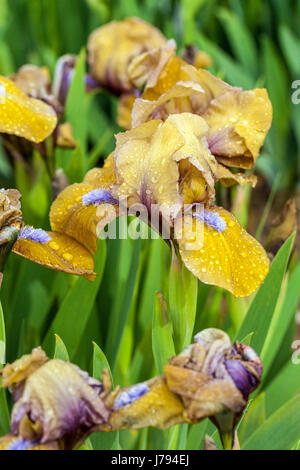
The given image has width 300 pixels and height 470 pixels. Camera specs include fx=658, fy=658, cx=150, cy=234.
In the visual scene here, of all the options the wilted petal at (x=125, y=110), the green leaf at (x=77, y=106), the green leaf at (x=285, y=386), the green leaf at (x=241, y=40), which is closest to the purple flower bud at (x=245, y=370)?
the green leaf at (x=285, y=386)

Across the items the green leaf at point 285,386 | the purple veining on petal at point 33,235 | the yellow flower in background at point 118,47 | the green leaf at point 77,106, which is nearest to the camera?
the purple veining on petal at point 33,235

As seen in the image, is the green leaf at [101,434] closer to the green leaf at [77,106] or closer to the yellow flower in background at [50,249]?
the yellow flower in background at [50,249]

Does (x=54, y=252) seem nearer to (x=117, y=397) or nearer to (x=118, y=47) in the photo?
(x=117, y=397)

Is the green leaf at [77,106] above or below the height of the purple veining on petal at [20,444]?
above

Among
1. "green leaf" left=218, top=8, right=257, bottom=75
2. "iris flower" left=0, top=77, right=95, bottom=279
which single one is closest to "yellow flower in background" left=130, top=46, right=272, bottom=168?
"iris flower" left=0, top=77, right=95, bottom=279

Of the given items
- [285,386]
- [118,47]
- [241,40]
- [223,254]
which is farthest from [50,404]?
[241,40]

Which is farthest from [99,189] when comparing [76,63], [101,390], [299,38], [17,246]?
[299,38]
